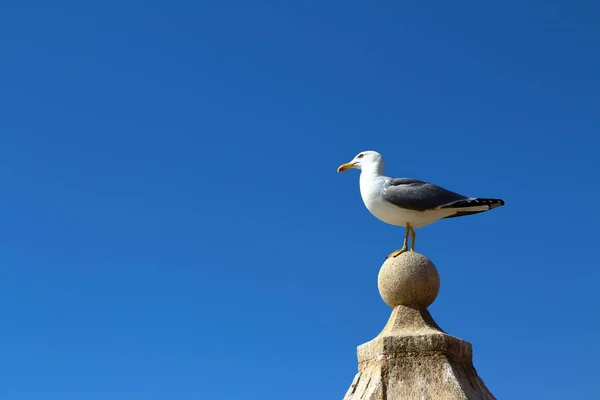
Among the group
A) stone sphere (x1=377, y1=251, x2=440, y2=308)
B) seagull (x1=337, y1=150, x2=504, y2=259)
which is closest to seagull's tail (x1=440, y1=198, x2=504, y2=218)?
seagull (x1=337, y1=150, x2=504, y2=259)

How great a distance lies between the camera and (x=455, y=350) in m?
8.53

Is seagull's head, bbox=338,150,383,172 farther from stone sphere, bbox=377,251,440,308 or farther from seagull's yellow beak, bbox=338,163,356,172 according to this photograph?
stone sphere, bbox=377,251,440,308

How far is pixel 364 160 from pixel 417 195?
111 cm

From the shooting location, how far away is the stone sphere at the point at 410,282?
8.93 metres

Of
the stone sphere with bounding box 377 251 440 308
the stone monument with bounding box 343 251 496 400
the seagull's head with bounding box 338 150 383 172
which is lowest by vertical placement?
the stone monument with bounding box 343 251 496 400

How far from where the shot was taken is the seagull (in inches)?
364

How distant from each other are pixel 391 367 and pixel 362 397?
0.52m

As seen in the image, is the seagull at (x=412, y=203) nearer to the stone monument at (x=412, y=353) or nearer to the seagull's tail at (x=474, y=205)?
the seagull's tail at (x=474, y=205)

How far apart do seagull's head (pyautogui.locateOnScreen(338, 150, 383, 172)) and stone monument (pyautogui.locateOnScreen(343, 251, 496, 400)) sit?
1.50 meters

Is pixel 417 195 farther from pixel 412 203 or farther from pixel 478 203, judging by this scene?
pixel 478 203

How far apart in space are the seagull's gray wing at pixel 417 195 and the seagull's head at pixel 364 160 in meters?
0.58

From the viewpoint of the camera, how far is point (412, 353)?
8.41m

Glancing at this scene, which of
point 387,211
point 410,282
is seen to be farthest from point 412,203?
point 410,282

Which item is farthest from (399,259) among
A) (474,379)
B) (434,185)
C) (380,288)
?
(474,379)
